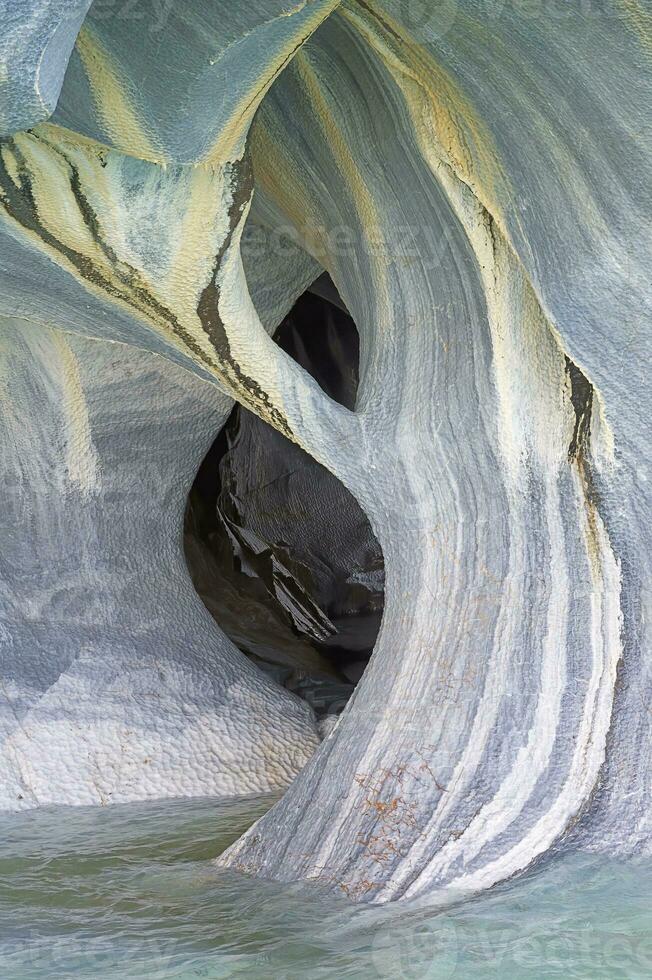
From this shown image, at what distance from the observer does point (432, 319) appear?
1275 millimetres

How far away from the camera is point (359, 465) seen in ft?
4.29

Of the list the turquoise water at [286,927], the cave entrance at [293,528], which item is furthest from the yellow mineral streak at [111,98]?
the cave entrance at [293,528]

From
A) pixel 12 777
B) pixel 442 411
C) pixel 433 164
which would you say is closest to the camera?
pixel 433 164

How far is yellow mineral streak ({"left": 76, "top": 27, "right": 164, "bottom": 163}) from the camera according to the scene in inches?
35.6

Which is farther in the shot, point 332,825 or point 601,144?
point 332,825

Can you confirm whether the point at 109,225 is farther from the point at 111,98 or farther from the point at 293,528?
the point at 293,528

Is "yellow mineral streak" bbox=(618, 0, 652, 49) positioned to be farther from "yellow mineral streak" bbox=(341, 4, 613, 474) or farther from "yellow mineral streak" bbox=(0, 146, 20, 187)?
"yellow mineral streak" bbox=(0, 146, 20, 187)

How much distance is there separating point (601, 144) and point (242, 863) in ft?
2.73

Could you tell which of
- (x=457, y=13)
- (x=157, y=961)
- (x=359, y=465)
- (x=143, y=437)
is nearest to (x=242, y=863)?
(x=157, y=961)

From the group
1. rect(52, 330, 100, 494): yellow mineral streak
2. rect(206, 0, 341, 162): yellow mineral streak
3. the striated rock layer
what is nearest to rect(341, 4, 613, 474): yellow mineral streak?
the striated rock layer

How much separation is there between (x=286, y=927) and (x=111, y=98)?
28.9 inches

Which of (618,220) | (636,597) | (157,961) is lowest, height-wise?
(157,961)

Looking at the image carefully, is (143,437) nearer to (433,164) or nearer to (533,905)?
(433,164)

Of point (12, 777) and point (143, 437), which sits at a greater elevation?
point (143, 437)
